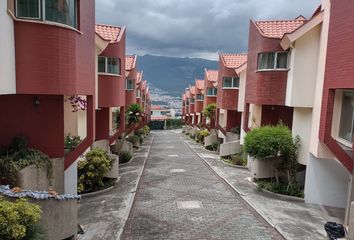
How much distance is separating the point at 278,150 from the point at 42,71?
11.9m

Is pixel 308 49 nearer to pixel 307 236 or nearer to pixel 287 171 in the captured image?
pixel 287 171

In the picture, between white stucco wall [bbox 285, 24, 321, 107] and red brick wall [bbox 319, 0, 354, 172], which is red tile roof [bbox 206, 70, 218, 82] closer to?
white stucco wall [bbox 285, 24, 321, 107]

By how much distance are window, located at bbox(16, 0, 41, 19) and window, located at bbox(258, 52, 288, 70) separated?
13482 mm

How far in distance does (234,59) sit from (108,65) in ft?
51.9

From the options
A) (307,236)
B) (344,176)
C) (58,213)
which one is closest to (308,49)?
(344,176)

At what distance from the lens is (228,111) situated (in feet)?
104

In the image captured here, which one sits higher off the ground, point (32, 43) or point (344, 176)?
point (32, 43)

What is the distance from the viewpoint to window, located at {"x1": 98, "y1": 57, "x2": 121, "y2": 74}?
19312mm

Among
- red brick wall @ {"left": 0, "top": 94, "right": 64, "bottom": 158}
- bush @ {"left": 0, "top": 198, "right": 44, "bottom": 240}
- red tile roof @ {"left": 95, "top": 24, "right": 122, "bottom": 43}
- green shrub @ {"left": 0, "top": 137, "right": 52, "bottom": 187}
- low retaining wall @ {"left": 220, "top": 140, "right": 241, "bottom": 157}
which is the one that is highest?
red tile roof @ {"left": 95, "top": 24, "right": 122, "bottom": 43}

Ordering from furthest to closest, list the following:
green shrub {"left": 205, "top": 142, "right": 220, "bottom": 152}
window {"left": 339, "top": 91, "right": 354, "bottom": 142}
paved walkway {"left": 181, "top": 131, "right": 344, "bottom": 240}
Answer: green shrub {"left": 205, "top": 142, "right": 220, "bottom": 152} → window {"left": 339, "top": 91, "right": 354, "bottom": 142} → paved walkway {"left": 181, "top": 131, "right": 344, "bottom": 240}

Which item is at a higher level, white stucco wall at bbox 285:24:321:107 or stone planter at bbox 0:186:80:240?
white stucco wall at bbox 285:24:321:107

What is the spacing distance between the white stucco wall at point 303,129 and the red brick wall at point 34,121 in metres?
11.7

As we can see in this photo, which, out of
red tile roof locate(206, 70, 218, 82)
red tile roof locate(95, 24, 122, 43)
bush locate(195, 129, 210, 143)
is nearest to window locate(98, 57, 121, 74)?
red tile roof locate(95, 24, 122, 43)

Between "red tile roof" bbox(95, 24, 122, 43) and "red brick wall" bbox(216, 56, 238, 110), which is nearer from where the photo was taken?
"red tile roof" bbox(95, 24, 122, 43)
